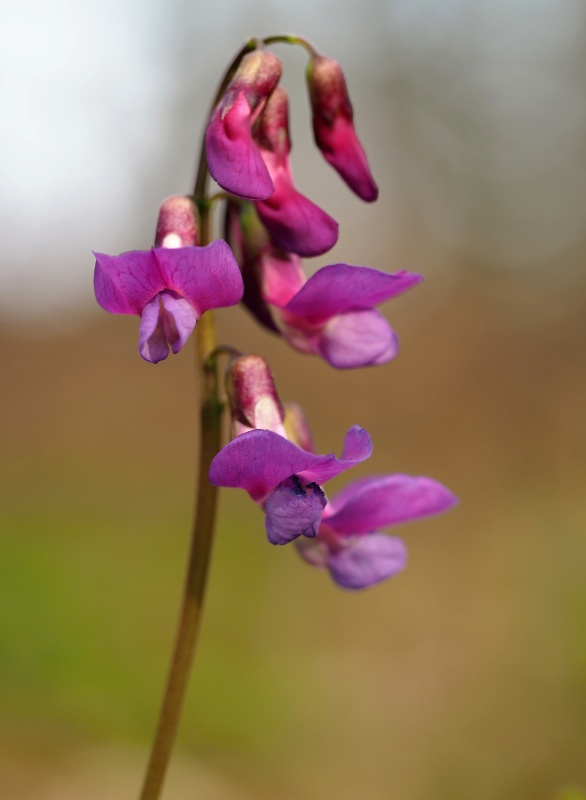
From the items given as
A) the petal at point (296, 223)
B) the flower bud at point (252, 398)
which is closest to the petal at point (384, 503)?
the flower bud at point (252, 398)

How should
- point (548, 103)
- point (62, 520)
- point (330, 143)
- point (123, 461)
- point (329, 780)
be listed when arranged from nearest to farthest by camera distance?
point (330, 143), point (329, 780), point (62, 520), point (123, 461), point (548, 103)

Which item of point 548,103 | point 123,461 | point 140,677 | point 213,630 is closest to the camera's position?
point 140,677

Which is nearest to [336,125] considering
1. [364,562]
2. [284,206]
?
[284,206]

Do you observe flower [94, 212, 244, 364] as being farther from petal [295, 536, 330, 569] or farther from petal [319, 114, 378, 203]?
petal [295, 536, 330, 569]

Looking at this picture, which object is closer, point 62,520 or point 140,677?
point 140,677

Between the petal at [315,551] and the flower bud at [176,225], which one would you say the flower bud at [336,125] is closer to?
the flower bud at [176,225]

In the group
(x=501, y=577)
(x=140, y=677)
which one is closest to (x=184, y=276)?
(x=140, y=677)

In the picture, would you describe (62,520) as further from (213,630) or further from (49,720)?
(49,720)
